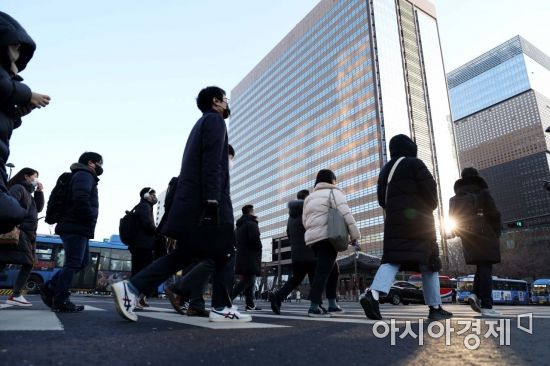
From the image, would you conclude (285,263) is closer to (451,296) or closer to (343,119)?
(343,119)

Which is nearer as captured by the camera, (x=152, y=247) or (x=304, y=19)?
(x=152, y=247)

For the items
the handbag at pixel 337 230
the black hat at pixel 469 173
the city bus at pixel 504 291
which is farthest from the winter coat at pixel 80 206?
the city bus at pixel 504 291

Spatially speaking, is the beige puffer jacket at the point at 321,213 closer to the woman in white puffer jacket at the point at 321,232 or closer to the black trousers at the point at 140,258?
the woman in white puffer jacket at the point at 321,232

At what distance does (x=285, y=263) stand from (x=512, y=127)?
10427 cm

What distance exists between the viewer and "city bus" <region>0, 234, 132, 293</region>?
1652 cm

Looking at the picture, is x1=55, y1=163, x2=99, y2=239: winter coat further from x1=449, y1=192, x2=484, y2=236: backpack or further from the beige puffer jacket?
x1=449, y1=192, x2=484, y2=236: backpack

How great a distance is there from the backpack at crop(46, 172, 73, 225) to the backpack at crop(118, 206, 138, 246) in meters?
1.10

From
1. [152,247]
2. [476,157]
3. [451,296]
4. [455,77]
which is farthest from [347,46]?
[455,77]

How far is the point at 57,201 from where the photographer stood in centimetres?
459

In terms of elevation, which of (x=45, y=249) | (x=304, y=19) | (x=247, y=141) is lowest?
(x=45, y=249)

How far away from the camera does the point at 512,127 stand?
441ft

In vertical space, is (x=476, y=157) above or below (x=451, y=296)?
above

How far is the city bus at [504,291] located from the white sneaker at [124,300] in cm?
3029

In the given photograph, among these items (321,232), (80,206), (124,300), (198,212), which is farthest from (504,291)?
(124,300)
